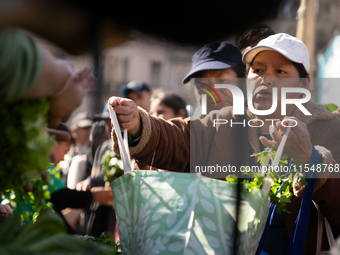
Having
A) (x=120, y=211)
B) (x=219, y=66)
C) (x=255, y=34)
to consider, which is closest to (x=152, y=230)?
(x=120, y=211)

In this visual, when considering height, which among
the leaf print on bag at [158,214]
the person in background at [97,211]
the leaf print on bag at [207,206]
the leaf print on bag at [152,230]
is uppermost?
the leaf print on bag at [207,206]

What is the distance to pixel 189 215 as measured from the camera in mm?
1311

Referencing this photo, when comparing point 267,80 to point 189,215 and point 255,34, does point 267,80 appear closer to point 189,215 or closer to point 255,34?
point 255,34

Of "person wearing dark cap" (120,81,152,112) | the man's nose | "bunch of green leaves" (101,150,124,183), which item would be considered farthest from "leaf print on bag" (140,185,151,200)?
"person wearing dark cap" (120,81,152,112)

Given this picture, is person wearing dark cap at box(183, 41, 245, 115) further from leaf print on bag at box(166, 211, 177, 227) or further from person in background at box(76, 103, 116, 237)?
person in background at box(76, 103, 116, 237)

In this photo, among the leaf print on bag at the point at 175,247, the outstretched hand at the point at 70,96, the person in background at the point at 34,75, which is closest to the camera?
the person in background at the point at 34,75

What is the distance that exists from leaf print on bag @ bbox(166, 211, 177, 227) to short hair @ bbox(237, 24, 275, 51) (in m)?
1.13

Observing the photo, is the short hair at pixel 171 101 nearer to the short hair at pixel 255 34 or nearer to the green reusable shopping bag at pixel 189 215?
the short hair at pixel 255 34

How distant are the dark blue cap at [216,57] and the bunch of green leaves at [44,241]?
1.32 meters

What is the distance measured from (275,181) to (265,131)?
0.37 metres

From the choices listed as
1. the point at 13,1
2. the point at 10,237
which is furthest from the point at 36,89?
the point at 10,237

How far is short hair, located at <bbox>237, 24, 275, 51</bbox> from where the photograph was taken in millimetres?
1997

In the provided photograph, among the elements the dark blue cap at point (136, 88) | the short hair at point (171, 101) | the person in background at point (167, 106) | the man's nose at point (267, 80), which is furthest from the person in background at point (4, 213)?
the dark blue cap at point (136, 88)

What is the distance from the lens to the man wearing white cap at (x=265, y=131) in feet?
5.04
